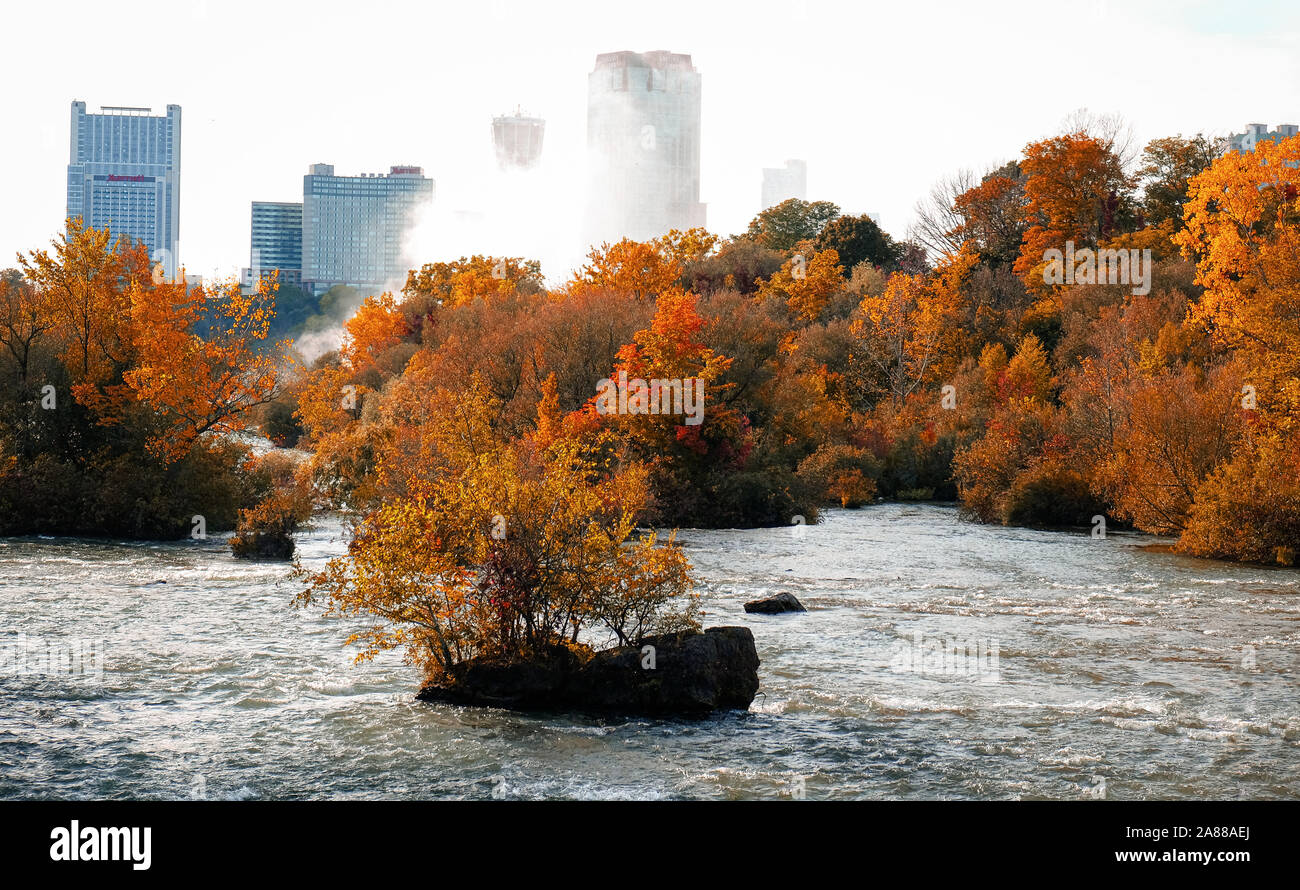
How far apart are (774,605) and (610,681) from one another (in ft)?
28.7

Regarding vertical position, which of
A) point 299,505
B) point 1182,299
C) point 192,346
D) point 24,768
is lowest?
point 24,768

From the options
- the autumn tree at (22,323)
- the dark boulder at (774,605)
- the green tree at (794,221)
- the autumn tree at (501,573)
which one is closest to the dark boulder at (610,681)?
the autumn tree at (501,573)

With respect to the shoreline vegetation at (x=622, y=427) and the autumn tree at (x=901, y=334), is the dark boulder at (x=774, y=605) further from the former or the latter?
the autumn tree at (x=901, y=334)

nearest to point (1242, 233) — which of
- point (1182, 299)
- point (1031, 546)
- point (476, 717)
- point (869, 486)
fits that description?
point (1182, 299)

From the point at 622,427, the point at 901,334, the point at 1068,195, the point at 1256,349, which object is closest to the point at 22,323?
the point at 622,427

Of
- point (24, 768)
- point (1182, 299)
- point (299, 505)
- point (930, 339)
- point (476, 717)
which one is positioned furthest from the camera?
point (930, 339)

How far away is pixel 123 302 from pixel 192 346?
111 inches

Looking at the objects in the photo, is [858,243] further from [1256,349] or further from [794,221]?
[1256,349]

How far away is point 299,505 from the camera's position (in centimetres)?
3553

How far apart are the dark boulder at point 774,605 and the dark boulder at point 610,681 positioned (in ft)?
26.3

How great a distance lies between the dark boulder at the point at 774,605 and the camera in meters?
24.9

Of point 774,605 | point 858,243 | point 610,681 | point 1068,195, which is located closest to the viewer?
point 610,681

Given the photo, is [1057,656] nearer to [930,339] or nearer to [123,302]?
[123,302]

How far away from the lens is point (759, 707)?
56.4ft
